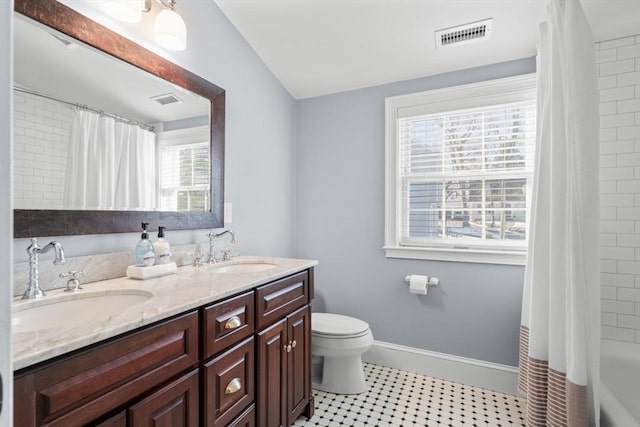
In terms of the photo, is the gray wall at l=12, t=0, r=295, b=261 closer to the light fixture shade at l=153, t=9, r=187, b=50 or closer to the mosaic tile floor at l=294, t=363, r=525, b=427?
the light fixture shade at l=153, t=9, r=187, b=50

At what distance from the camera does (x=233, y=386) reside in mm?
1215

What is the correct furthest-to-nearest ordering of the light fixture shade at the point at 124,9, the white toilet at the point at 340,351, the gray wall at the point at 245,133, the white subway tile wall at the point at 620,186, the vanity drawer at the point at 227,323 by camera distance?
the white toilet at the point at 340,351 < the white subway tile wall at the point at 620,186 < the gray wall at the point at 245,133 < the light fixture shade at the point at 124,9 < the vanity drawer at the point at 227,323

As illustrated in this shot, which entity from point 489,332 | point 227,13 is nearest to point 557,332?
point 489,332

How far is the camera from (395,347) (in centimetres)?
244

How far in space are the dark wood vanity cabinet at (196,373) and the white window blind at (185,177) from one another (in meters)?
0.71

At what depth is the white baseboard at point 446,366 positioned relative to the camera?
6.94ft

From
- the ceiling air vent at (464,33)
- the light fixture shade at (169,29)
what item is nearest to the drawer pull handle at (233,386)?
the light fixture shade at (169,29)

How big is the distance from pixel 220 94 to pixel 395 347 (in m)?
2.15

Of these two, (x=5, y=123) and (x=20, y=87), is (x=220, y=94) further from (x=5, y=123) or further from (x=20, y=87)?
(x=5, y=123)

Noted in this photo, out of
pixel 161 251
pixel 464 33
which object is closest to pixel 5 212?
pixel 161 251

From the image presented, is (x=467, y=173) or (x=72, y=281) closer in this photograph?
(x=72, y=281)

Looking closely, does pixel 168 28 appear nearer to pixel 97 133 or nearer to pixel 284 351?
pixel 97 133

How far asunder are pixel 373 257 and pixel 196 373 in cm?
169

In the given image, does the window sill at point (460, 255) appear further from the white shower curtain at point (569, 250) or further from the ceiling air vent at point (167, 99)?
the ceiling air vent at point (167, 99)
